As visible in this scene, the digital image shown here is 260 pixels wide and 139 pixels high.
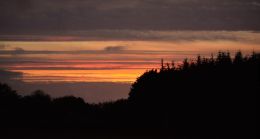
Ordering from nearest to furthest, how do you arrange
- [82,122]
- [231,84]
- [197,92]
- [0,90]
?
1. [231,84]
2. [197,92]
3. [82,122]
4. [0,90]

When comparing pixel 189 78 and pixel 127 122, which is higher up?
pixel 189 78

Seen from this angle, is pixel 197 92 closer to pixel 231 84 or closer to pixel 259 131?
pixel 231 84

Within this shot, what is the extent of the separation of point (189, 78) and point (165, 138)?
28.8m

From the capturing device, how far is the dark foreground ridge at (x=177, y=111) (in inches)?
2136

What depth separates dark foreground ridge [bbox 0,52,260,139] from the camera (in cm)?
5425

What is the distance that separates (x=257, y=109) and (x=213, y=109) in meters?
9.05

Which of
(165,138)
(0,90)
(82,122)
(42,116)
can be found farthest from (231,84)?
(0,90)

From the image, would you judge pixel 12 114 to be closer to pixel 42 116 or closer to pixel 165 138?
pixel 42 116

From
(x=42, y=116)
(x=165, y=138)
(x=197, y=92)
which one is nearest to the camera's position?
(x=165, y=138)

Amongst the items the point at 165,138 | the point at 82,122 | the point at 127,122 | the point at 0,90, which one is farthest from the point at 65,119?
the point at 0,90

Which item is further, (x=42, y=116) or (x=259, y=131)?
(x=42, y=116)

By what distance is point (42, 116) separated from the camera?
3098 inches

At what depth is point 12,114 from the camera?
75.8 metres

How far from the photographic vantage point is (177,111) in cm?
7344
